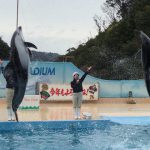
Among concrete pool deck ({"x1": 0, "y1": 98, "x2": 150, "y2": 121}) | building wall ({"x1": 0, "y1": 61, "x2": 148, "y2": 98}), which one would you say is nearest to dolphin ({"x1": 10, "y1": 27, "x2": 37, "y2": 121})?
concrete pool deck ({"x1": 0, "y1": 98, "x2": 150, "y2": 121})

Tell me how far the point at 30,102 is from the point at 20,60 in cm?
767

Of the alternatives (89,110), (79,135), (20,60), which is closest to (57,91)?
(89,110)

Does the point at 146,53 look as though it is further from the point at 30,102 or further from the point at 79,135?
the point at 30,102

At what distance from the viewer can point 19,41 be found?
29.9 feet

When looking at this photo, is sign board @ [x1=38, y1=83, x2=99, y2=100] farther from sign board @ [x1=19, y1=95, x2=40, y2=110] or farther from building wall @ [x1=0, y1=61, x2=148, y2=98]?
sign board @ [x1=19, y1=95, x2=40, y2=110]

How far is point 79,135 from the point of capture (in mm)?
12570

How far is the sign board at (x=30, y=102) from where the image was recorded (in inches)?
641

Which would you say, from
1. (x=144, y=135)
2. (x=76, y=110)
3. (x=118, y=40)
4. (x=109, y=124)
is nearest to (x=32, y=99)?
(x=76, y=110)

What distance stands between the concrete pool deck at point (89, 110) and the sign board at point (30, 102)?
15 centimetres

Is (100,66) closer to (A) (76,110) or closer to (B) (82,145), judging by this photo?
(A) (76,110)

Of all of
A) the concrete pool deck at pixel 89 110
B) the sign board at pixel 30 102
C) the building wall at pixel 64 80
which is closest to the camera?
the concrete pool deck at pixel 89 110

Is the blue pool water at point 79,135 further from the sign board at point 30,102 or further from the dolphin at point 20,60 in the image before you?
the sign board at point 30,102

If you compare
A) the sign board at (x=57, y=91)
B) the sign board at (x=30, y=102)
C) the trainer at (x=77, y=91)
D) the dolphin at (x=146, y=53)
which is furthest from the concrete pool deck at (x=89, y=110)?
the dolphin at (x=146, y=53)

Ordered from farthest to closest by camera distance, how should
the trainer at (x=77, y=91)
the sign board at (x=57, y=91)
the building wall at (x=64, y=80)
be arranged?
the building wall at (x=64, y=80) → the sign board at (x=57, y=91) → the trainer at (x=77, y=91)
